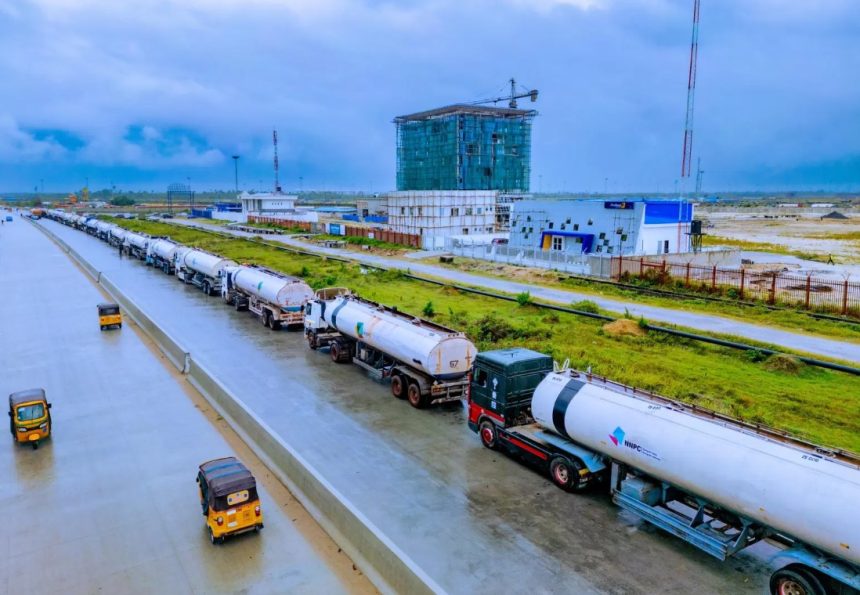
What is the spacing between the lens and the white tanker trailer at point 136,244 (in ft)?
226

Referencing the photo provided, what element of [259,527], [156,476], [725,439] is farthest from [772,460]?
[156,476]

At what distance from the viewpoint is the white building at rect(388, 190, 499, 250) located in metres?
90.2

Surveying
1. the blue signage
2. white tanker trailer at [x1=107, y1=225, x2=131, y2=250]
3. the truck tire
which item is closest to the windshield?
the truck tire

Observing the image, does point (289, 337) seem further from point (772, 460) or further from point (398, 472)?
point (772, 460)

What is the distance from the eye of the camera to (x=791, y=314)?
3406cm

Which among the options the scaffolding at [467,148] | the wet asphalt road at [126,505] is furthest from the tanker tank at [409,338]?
the scaffolding at [467,148]

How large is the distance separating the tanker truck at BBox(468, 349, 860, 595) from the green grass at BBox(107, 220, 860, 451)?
670cm

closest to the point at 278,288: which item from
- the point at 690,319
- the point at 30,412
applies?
the point at 30,412

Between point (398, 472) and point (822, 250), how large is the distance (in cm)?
7135

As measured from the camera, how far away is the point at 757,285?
43156mm

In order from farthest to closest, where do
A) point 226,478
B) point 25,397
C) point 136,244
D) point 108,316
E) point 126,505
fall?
point 136,244 < point 108,316 < point 25,397 < point 126,505 < point 226,478

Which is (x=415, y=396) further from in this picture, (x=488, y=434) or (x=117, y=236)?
(x=117, y=236)

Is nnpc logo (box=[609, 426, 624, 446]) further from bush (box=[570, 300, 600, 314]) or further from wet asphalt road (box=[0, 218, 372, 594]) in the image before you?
bush (box=[570, 300, 600, 314])

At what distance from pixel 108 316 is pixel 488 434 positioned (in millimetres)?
25252
